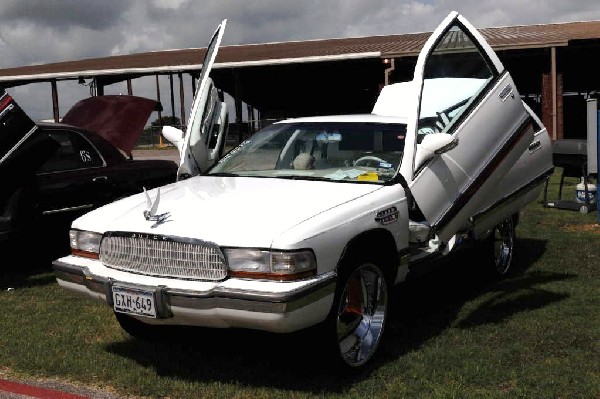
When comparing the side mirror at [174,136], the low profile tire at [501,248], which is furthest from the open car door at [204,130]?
the low profile tire at [501,248]

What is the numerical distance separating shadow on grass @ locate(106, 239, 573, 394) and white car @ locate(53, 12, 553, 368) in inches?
6.7

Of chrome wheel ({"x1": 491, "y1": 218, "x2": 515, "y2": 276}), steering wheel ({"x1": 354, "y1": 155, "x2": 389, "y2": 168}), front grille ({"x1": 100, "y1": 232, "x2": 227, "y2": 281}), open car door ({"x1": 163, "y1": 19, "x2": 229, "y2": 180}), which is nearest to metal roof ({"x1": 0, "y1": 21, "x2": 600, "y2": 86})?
chrome wheel ({"x1": 491, "y1": 218, "x2": 515, "y2": 276})

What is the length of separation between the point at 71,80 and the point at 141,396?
23.9 m

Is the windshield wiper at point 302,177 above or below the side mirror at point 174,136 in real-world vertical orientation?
below

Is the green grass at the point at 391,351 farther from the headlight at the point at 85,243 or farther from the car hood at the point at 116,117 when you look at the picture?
the car hood at the point at 116,117

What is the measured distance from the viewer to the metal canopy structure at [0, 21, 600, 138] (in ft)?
64.0

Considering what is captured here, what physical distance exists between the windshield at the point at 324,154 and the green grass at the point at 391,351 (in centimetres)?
111

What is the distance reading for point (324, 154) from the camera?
4.93 meters

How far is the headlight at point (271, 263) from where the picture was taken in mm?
3480

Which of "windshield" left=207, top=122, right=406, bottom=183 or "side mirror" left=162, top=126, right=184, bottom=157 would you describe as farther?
"side mirror" left=162, top=126, right=184, bottom=157

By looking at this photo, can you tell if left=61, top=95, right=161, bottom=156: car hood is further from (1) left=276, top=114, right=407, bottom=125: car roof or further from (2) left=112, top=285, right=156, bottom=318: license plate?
(2) left=112, top=285, right=156, bottom=318: license plate

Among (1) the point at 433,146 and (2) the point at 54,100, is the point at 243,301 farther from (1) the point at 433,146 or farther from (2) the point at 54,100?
(2) the point at 54,100

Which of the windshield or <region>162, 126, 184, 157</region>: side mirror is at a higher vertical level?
<region>162, 126, 184, 157</region>: side mirror

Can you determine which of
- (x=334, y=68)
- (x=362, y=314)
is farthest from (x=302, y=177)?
(x=334, y=68)
